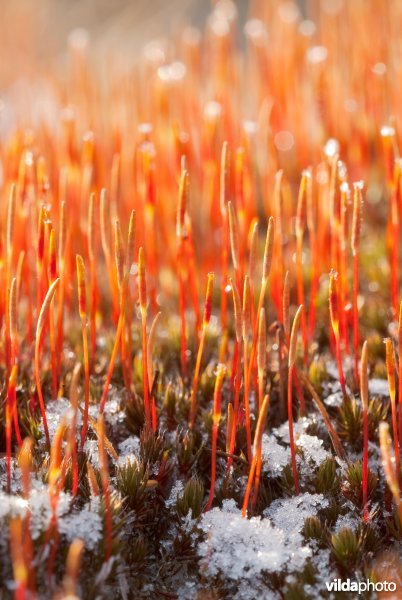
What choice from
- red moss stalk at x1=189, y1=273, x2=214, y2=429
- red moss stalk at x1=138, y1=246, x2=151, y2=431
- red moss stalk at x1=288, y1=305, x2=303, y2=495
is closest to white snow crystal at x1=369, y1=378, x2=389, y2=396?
red moss stalk at x1=288, y1=305, x2=303, y2=495

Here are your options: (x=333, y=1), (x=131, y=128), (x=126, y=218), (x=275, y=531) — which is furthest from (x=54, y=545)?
(x=333, y=1)

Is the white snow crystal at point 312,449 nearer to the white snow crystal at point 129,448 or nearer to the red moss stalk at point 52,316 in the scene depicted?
the white snow crystal at point 129,448

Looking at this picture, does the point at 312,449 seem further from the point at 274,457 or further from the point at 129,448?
the point at 129,448

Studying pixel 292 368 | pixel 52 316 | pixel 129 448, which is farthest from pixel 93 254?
pixel 292 368

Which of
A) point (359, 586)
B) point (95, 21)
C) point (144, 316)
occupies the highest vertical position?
point (95, 21)

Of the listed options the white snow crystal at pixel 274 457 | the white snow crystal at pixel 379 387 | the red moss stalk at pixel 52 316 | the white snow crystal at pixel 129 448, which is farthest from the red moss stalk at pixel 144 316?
the white snow crystal at pixel 379 387

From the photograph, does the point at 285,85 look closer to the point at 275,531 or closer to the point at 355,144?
the point at 355,144

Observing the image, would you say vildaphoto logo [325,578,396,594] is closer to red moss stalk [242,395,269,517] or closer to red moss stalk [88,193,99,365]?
red moss stalk [242,395,269,517]

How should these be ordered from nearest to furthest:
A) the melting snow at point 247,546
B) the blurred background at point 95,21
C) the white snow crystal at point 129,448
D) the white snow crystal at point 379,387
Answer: the melting snow at point 247,546 → the white snow crystal at point 129,448 → the white snow crystal at point 379,387 → the blurred background at point 95,21
